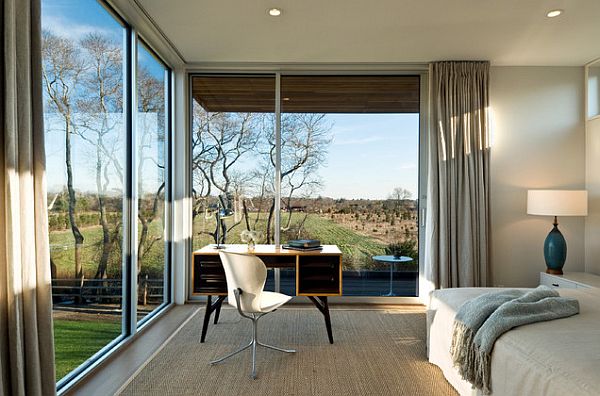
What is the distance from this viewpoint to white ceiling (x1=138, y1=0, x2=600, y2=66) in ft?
10.4

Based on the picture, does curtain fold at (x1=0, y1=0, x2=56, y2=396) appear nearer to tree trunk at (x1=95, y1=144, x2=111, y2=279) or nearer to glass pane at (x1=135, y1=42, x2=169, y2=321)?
tree trunk at (x1=95, y1=144, x2=111, y2=279)

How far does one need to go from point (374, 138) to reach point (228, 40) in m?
1.95

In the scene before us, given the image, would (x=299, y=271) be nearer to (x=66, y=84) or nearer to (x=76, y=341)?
(x=76, y=341)

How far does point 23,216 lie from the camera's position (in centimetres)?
178

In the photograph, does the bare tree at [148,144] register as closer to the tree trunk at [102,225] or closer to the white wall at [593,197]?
the tree trunk at [102,225]

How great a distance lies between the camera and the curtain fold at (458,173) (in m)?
4.35

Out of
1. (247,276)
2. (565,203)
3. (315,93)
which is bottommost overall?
(247,276)

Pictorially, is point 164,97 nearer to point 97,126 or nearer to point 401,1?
point 97,126

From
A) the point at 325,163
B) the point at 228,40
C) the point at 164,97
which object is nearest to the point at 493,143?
the point at 325,163

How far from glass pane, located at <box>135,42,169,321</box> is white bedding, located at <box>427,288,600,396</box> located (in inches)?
106

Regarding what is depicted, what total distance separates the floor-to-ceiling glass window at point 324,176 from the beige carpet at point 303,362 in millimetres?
923

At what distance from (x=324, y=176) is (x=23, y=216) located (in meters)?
3.32

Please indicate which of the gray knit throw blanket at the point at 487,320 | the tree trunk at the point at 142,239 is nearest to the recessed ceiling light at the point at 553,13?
the gray knit throw blanket at the point at 487,320

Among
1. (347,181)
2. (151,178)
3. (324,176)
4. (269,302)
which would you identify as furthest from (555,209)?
(151,178)
